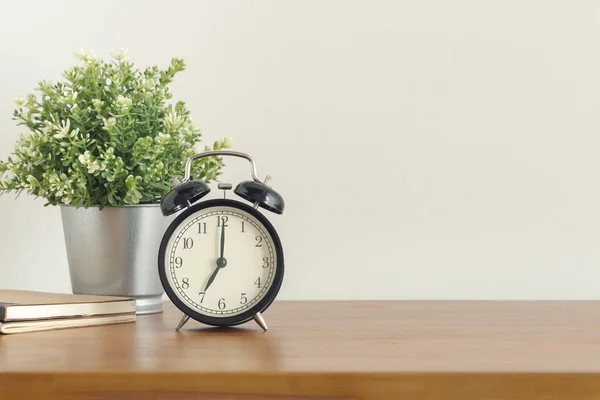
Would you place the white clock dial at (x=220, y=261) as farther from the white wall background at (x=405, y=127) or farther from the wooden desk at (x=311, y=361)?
the white wall background at (x=405, y=127)

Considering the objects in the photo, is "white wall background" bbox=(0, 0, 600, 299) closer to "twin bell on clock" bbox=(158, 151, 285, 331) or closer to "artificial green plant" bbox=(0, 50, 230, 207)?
"artificial green plant" bbox=(0, 50, 230, 207)

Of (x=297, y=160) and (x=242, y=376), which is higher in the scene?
(x=297, y=160)

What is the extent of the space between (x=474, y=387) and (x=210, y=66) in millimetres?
1176

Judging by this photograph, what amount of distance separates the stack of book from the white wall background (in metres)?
0.61

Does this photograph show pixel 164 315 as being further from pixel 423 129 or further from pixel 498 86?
pixel 498 86

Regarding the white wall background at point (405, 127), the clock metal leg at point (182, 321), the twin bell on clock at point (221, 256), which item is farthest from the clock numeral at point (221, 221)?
the white wall background at point (405, 127)

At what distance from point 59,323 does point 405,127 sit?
910 mm

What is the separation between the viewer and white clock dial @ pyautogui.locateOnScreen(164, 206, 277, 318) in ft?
3.61

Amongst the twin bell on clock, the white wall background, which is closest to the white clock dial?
the twin bell on clock

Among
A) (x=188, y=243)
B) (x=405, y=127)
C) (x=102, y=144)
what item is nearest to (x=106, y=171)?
(x=102, y=144)

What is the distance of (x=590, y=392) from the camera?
763mm

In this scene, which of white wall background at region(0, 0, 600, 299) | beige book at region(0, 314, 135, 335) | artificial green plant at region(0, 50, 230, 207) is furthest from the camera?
white wall background at region(0, 0, 600, 299)

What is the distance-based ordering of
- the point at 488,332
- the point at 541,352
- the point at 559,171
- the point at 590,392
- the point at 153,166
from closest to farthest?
the point at 590,392 < the point at 541,352 < the point at 488,332 < the point at 153,166 < the point at 559,171

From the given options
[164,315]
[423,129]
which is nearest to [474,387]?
[164,315]
